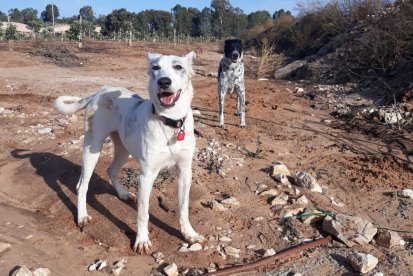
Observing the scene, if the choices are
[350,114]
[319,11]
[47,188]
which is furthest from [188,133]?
[319,11]

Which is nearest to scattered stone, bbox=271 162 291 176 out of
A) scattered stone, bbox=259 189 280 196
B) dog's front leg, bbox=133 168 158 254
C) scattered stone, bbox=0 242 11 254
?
scattered stone, bbox=259 189 280 196

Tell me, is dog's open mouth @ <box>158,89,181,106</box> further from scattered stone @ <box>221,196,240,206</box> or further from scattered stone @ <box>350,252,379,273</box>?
scattered stone @ <box>350,252,379,273</box>

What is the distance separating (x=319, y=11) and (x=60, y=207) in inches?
753

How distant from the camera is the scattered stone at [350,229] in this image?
147 inches

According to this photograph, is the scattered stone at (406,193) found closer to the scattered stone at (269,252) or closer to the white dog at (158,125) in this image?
the scattered stone at (269,252)

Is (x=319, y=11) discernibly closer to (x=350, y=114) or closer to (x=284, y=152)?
(x=350, y=114)

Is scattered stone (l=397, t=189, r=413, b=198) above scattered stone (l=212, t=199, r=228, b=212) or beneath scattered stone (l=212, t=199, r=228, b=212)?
above

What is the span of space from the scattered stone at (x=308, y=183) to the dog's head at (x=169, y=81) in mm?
2040

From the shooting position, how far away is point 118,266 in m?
3.42

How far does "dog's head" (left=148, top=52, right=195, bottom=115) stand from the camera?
126 inches

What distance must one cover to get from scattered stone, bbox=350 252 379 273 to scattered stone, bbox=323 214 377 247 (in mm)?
338

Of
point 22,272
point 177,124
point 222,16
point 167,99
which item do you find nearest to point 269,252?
Answer: point 177,124

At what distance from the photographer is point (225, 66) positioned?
24.7 feet

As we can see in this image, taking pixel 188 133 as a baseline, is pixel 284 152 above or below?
below
